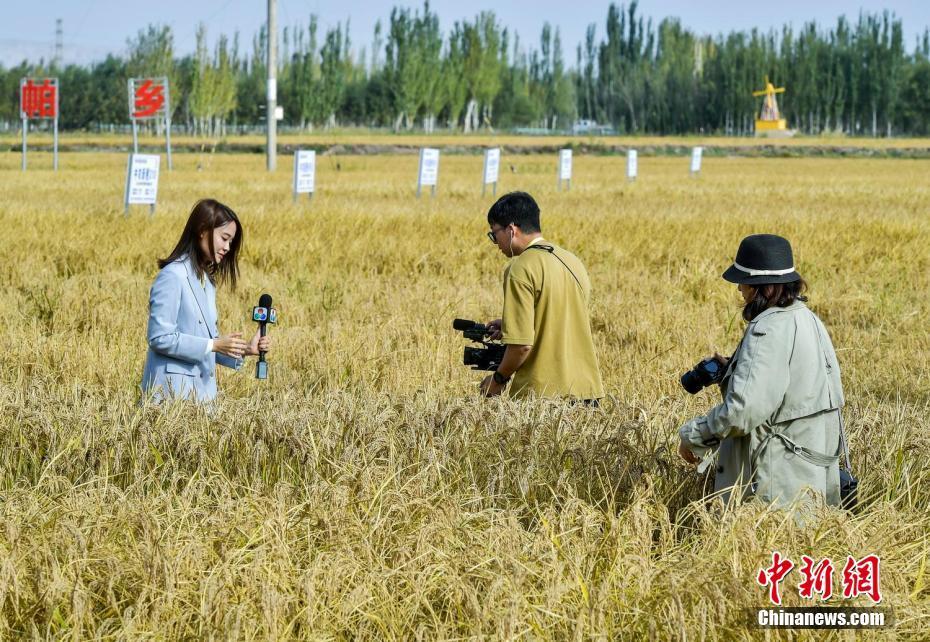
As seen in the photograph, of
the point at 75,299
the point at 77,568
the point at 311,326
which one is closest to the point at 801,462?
the point at 77,568

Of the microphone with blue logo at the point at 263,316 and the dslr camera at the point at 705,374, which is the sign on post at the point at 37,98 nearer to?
the microphone with blue logo at the point at 263,316

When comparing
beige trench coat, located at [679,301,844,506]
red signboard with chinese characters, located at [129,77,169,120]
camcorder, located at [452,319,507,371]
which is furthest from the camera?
red signboard with chinese characters, located at [129,77,169,120]

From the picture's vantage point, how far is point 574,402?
5.06 metres

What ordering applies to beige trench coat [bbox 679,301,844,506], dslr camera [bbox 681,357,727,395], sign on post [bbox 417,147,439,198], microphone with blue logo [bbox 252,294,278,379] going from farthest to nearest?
sign on post [bbox 417,147,439,198] < microphone with blue logo [bbox 252,294,278,379] < dslr camera [bbox 681,357,727,395] < beige trench coat [bbox 679,301,844,506]

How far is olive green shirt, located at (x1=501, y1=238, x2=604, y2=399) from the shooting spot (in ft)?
16.1

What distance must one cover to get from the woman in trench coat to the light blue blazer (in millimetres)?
2272

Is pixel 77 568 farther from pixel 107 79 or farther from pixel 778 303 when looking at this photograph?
pixel 107 79

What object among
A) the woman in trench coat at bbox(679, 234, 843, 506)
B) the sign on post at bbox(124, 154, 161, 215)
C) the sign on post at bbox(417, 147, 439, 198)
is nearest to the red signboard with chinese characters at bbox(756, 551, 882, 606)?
the woman in trench coat at bbox(679, 234, 843, 506)

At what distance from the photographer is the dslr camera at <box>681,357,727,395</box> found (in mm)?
3797

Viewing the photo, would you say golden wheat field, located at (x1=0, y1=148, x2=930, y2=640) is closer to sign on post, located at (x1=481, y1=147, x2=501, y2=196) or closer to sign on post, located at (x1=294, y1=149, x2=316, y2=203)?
sign on post, located at (x1=294, y1=149, x2=316, y2=203)

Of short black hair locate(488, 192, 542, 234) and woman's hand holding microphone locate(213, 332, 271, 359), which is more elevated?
short black hair locate(488, 192, 542, 234)

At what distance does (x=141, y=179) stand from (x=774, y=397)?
1343cm

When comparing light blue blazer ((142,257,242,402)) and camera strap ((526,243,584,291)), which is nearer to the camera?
light blue blazer ((142,257,242,402))

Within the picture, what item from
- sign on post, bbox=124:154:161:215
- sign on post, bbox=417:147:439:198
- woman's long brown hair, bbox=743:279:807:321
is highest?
sign on post, bbox=417:147:439:198
